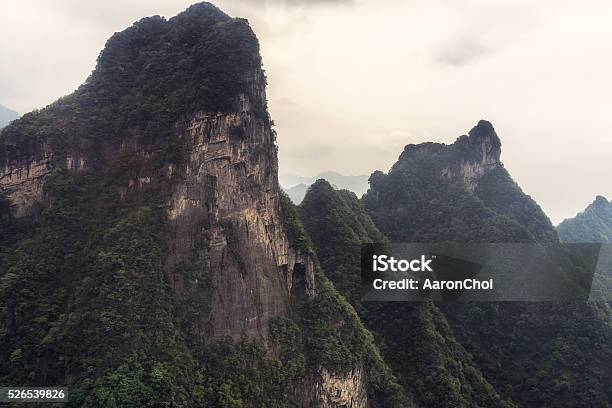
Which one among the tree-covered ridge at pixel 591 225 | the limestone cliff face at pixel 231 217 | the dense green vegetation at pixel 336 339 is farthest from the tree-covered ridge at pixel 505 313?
the tree-covered ridge at pixel 591 225

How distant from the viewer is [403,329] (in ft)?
157

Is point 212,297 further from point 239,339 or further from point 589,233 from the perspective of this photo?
point 589,233

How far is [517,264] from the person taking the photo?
52.2m

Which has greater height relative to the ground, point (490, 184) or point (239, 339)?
point (490, 184)

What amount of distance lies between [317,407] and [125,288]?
1866 cm

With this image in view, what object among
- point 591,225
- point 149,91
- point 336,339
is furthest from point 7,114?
point 591,225

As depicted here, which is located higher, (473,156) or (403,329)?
(473,156)

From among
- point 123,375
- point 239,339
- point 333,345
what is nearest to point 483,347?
point 333,345

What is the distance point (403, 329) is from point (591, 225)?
74760 mm

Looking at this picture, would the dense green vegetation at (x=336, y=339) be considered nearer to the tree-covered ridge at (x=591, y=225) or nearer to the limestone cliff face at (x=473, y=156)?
the limestone cliff face at (x=473, y=156)

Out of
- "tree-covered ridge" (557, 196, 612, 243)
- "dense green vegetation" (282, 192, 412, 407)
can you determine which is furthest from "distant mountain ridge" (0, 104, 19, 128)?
"tree-covered ridge" (557, 196, 612, 243)

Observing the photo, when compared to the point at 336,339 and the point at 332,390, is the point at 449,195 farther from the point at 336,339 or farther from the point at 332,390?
the point at 332,390

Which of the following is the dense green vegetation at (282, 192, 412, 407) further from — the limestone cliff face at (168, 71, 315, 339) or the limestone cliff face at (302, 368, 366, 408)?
the limestone cliff face at (168, 71, 315, 339)

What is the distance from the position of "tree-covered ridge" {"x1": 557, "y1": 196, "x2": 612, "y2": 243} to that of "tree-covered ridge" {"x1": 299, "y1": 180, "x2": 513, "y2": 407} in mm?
58011
